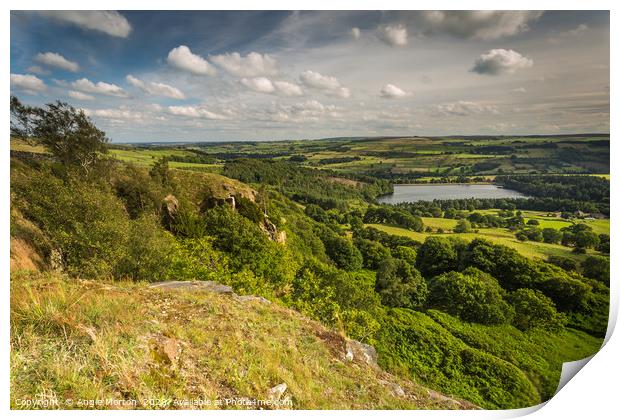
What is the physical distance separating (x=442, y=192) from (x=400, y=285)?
3337 mm

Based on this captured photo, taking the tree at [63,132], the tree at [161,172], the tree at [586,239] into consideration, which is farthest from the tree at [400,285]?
the tree at [63,132]

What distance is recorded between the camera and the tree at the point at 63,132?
4570 mm

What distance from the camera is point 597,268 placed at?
174 inches

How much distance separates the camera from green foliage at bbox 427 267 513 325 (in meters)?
6.47

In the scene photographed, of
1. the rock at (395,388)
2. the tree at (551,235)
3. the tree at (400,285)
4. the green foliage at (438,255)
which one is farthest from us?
the tree at (400,285)

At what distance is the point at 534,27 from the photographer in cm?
414

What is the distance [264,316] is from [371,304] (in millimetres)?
5169

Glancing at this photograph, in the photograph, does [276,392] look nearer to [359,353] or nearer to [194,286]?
[359,353]

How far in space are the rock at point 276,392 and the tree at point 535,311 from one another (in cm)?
507

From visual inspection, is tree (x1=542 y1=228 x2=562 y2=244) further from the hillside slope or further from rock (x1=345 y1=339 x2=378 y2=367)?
rock (x1=345 y1=339 x2=378 y2=367)

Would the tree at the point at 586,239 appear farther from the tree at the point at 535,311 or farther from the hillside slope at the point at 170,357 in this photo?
the hillside slope at the point at 170,357

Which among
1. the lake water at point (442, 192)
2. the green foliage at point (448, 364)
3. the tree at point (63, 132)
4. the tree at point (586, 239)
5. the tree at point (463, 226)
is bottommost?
the green foliage at point (448, 364)

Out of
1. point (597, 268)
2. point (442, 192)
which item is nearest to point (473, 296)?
point (442, 192)
